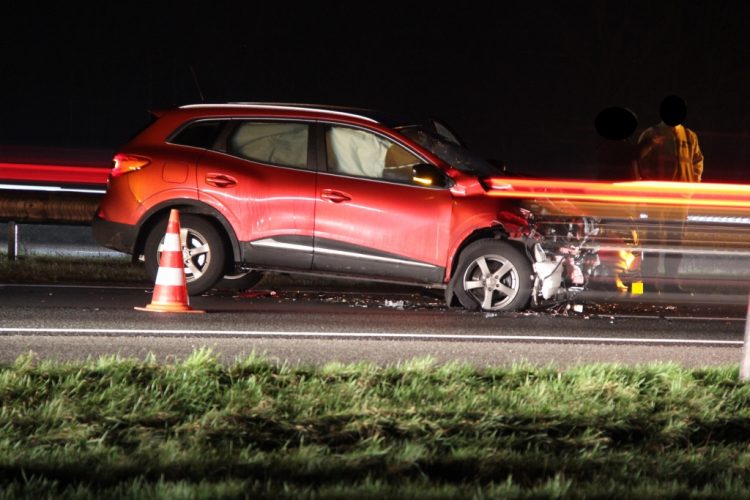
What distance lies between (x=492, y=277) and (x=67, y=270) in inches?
211

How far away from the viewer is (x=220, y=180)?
43.7 ft

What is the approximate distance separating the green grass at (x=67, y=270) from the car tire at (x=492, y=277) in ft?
13.7

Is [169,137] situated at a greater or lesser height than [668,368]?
greater

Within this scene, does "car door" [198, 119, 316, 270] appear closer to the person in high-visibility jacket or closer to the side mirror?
the side mirror

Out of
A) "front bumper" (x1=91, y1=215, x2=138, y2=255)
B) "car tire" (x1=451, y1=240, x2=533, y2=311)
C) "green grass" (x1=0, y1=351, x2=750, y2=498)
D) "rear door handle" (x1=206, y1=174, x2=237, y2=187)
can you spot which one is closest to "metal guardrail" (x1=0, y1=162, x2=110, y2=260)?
"front bumper" (x1=91, y1=215, x2=138, y2=255)

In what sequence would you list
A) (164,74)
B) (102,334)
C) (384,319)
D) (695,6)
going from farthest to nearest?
(164,74)
(695,6)
(384,319)
(102,334)

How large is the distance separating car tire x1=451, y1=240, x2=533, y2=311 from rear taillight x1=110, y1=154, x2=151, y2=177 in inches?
115

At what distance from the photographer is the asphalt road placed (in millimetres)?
10273

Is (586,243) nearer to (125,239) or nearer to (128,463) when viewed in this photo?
(125,239)

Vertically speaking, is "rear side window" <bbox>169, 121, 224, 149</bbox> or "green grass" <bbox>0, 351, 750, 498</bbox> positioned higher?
"rear side window" <bbox>169, 121, 224, 149</bbox>

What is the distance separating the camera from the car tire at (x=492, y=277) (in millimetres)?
12945

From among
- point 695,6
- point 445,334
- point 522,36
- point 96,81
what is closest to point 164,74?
point 96,81

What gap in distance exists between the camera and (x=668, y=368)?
31.3 feet

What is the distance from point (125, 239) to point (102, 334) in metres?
2.91
